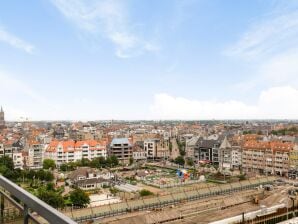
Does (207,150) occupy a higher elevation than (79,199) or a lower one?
higher

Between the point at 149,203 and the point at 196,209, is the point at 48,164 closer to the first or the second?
the point at 149,203

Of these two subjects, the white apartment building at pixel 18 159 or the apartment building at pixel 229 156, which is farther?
the apartment building at pixel 229 156

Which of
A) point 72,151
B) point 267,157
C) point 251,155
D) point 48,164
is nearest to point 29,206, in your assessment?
point 48,164

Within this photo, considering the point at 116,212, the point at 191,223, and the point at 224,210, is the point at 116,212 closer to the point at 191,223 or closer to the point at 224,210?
the point at 191,223

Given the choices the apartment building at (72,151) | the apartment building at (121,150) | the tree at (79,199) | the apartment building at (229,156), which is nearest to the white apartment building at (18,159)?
the apartment building at (72,151)

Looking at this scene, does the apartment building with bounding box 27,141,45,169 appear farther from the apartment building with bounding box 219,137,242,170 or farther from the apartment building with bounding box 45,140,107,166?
the apartment building with bounding box 219,137,242,170

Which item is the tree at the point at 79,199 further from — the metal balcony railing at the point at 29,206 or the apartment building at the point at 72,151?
the metal balcony railing at the point at 29,206

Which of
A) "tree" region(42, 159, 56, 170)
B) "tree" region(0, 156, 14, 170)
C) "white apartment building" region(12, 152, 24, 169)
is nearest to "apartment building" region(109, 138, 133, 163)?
"tree" region(42, 159, 56, 170)
